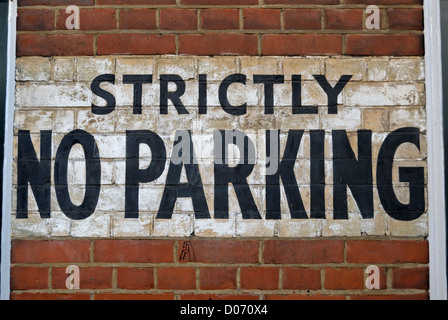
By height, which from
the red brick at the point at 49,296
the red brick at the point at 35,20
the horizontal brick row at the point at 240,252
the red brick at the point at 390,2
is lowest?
the red brick at the point at 49,296

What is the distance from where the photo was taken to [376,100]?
6.83 ft

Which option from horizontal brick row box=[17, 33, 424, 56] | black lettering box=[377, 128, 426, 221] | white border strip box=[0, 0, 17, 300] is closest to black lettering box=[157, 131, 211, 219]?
horizontal brick row box=[17, 33, 424, 56]

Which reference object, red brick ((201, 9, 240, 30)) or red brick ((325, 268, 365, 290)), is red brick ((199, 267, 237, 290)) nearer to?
red brick ((325, 268, 365, 290))

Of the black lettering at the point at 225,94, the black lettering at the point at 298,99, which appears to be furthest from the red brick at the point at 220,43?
the black lettering at the point at 298,99

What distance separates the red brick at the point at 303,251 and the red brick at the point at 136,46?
98cm

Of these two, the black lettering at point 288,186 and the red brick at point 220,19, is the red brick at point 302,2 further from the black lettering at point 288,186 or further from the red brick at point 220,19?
the black lettering at point 288,186

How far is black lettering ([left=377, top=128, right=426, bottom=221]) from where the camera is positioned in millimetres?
2055

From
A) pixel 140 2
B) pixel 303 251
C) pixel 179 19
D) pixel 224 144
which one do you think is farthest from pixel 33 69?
pixel 303 251

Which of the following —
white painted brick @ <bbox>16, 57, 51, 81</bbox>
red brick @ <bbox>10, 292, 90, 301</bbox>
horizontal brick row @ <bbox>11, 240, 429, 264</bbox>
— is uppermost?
white painted brick @ <bbox>16, 57, 51, 81</bbox>

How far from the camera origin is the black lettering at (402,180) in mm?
2055

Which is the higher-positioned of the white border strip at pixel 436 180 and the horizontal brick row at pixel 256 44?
the horizontal brick row at pixel 256 44

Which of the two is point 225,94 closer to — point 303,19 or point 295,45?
point 295,45

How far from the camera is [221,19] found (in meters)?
2.11
